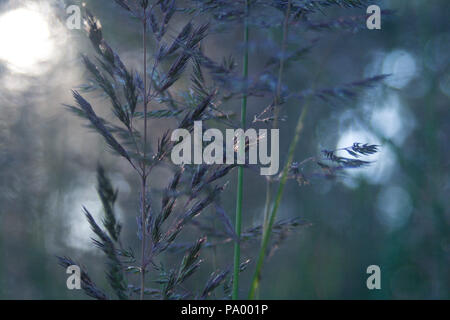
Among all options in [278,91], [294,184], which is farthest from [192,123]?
[294,184]

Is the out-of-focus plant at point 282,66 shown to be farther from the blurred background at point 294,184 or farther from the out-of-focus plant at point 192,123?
the blurred background at point 294,184

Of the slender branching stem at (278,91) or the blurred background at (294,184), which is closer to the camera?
the slender branching stem at (278,91)

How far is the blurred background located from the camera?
3639mm

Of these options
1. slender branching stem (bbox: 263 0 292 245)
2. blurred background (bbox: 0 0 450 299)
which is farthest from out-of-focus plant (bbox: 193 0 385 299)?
blurred background (bbox: 0 0 450 299)

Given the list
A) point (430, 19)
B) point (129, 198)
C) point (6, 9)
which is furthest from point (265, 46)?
point (129, 198)

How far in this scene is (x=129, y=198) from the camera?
16.1 ft

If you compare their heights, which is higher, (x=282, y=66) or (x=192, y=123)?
(x=282, y=66)

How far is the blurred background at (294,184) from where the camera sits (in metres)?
3.64

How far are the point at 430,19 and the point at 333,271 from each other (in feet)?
9.16

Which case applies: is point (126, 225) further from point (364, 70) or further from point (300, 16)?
point (300, 16)

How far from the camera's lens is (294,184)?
4453 mm

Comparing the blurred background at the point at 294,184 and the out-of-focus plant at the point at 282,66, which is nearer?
the out-of-focus plant at the point at 282,66

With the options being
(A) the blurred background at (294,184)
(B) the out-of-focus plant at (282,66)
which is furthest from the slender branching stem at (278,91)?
(A) the blurred background at (294,184)

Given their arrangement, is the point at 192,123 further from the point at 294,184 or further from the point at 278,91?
the point at 294,184
